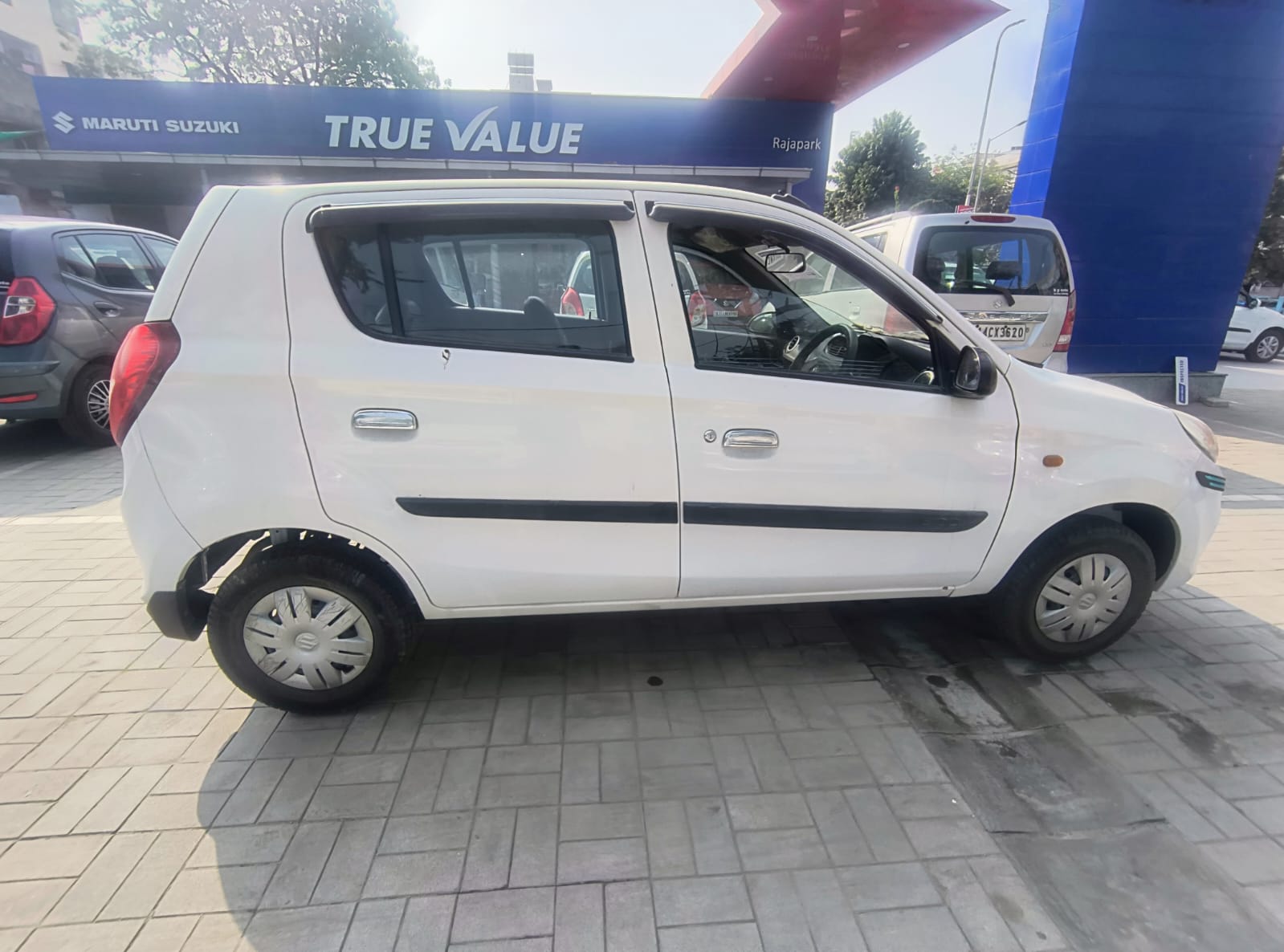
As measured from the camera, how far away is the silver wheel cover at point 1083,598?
8.84ft

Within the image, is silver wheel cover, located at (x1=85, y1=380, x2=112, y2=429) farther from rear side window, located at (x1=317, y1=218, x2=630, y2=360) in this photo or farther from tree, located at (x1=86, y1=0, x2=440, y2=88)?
tree, located at (x1=86, y1=0, x2=440, y2=88)

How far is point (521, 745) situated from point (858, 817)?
1.15 m

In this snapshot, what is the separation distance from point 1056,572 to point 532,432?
219 cm

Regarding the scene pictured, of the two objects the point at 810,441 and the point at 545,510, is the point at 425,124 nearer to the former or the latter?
the point at 545,510

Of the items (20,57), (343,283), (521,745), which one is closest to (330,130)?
(343,283)

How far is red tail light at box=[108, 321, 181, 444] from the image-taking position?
207 cm

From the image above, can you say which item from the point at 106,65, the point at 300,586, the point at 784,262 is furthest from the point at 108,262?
the point at 106,65

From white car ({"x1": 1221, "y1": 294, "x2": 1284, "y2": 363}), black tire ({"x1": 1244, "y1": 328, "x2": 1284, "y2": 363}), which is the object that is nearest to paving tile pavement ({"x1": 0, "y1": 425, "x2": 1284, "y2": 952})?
white car ({"x1": 1221, "y1": 294, "x2": 1284, "y2": 363})

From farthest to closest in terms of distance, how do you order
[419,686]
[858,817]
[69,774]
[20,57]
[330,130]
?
1. [20,57]
2. [330,130]
3. [419,686]
4. [69,774]
5. [858,817]

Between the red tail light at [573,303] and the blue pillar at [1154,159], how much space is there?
7.55 meters

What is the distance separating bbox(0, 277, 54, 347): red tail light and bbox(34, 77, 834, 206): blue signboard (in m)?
9.58

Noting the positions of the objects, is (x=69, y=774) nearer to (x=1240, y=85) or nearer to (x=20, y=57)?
(x=1240, y=85)

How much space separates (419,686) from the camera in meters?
2.67

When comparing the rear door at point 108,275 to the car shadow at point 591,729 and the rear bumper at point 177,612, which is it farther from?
the car shadow at point 591,729
